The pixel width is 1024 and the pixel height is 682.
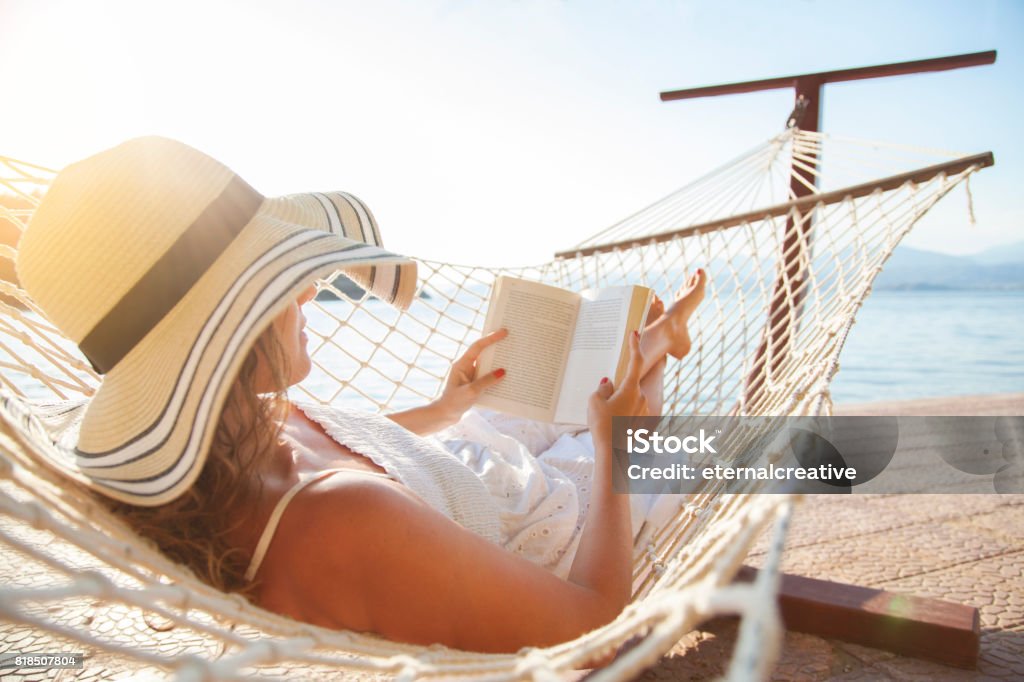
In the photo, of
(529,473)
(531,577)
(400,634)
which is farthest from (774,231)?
(400,634)

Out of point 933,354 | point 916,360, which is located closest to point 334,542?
point 916,360

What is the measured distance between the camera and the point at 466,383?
135 cm

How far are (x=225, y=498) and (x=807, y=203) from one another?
1.59 metres

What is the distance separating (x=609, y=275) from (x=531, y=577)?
158 centimetres

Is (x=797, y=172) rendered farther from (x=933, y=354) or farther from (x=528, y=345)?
(x=933, y=354)

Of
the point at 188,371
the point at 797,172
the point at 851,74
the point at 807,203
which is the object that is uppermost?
the point at 851,74

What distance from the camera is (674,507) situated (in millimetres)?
1126

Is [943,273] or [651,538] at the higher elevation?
[943,273]

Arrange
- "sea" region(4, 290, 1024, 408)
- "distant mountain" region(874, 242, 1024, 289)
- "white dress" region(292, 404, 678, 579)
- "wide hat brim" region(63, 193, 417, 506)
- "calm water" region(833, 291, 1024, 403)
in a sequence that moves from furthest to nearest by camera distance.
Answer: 1. "distant mountain" region(874, 242, 1024, 289)
2. "calm water" region(833, 291, 1024, 403)
3. "sea" region(4, 290, 1024, 408)
4. "white dress" region(292, 404, 678, 579)
5. "wide hat brim" region(63, 193, 417, 506)

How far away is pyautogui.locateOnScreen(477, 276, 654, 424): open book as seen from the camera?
121 cm

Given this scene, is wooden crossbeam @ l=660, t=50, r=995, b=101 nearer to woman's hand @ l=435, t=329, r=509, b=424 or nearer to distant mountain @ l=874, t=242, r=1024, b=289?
woman's hand @ l=435, t=329, r=509, b=424

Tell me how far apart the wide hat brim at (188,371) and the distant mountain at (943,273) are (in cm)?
2270

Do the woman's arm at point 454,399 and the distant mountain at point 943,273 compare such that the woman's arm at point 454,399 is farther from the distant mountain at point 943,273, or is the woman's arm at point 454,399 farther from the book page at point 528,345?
the distant mountain at point 943,273

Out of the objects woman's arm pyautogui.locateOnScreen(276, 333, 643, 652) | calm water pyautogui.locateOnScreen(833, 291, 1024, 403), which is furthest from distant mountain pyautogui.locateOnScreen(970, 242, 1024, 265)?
woman's arm pyautogui.locateOnScreen(276, 333, 643, 652)
